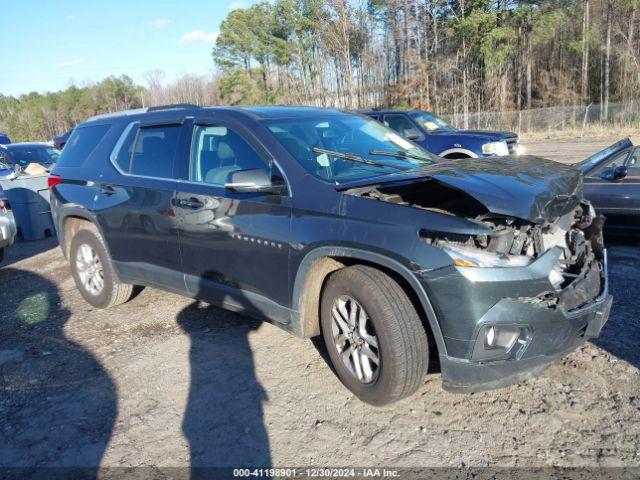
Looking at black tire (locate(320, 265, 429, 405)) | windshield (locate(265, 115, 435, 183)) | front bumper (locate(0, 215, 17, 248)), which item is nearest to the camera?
black tire (locate(320, 265, 429, 405))

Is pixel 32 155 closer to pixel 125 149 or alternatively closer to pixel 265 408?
pixel 125 149

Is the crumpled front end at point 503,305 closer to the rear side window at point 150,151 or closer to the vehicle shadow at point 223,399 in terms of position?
the vehicle shadow at point 223,399

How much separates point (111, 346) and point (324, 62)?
51.0 meters

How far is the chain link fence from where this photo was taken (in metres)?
29.9

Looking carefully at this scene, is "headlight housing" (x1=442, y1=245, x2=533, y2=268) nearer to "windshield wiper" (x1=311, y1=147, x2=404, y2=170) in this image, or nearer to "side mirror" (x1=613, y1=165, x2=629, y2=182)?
"windshield wiper" (x1=311, y1=147, x2=404, y2=170)

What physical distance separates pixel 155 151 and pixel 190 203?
2.68ft

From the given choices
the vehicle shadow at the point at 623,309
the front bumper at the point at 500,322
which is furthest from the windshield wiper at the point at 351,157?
the vehicle shadow at the point at 623,309

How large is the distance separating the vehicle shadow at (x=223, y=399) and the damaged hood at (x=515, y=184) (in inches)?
62.6

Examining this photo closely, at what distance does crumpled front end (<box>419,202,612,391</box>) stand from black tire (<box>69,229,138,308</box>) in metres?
3.54

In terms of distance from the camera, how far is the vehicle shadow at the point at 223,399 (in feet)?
9.60

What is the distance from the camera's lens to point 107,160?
16.3 feet

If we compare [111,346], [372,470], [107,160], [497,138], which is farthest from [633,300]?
[497,138]

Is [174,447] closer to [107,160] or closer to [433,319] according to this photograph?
[433,319]

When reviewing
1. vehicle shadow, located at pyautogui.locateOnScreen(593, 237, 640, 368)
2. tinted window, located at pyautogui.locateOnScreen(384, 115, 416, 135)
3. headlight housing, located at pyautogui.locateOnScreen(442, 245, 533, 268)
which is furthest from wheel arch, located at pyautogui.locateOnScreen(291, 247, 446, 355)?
tinted window, located at pyautogui.locateOnScreen(384, 115, 416, 135)
